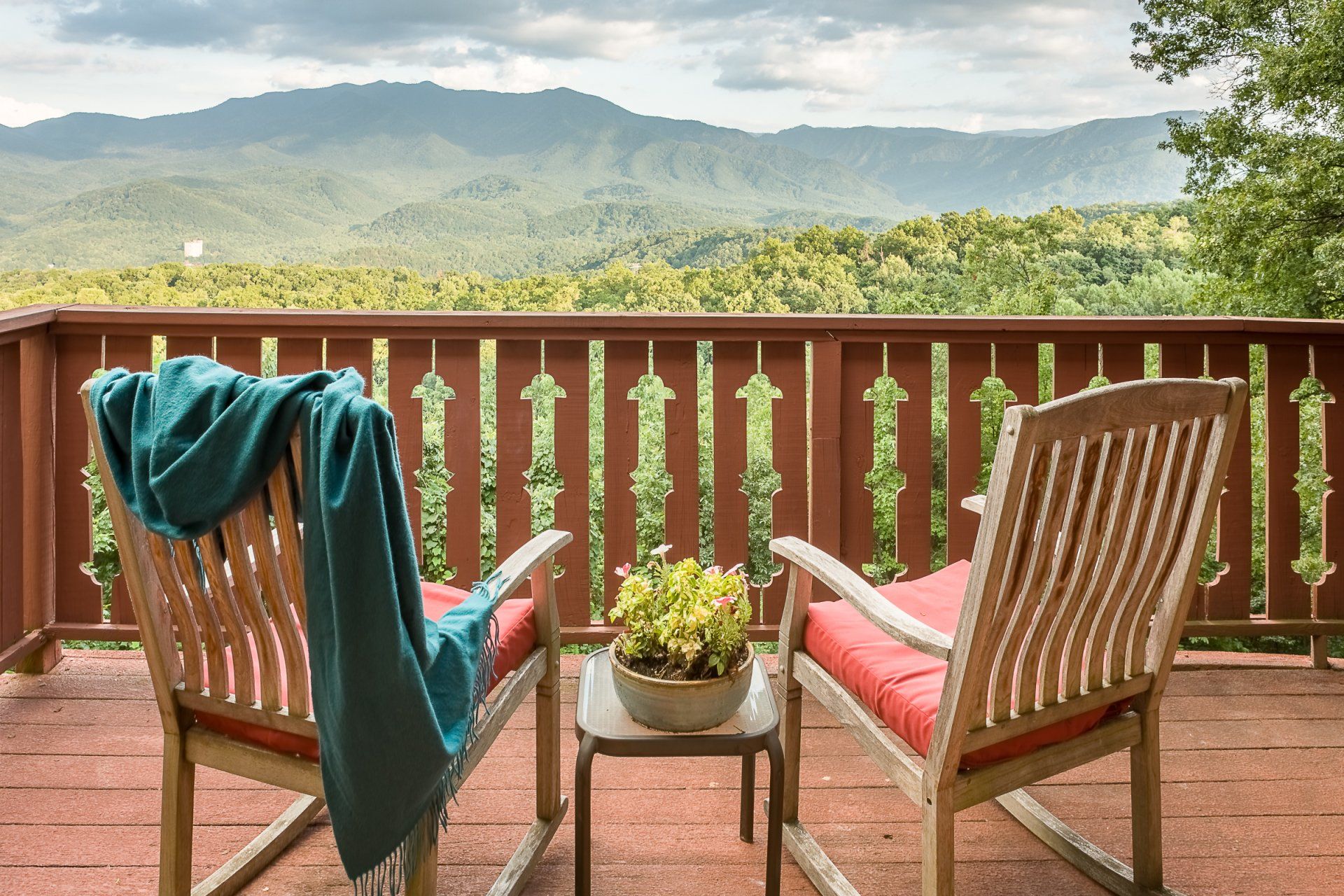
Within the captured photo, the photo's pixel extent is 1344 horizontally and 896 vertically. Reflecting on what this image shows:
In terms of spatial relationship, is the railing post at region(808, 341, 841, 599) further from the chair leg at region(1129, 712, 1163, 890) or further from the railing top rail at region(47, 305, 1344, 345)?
the chair leg at region(1129, 712, 1163, 890)

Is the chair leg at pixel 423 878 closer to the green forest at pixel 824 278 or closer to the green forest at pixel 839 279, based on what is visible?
the green forest at pixel 839 279

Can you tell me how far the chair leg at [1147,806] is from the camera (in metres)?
1.72

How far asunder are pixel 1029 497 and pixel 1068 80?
47.3ft

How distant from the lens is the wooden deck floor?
183 cm

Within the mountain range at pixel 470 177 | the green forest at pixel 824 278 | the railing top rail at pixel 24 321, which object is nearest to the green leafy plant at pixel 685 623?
the railing top rail at pixel 24 321

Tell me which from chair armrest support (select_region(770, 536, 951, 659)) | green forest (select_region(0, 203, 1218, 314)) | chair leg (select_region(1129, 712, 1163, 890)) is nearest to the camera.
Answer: chair armrest support (select_region(770, 536, 951, 659))

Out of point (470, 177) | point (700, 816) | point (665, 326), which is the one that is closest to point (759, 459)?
A: point (665, 326)

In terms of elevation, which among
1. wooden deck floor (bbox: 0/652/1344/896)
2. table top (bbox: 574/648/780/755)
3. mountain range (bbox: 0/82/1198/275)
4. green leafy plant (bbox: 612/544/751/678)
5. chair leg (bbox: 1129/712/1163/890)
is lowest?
wooden deck floor (bbox: 0/652/1344/896)

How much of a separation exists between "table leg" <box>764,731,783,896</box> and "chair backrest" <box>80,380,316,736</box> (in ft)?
2.31

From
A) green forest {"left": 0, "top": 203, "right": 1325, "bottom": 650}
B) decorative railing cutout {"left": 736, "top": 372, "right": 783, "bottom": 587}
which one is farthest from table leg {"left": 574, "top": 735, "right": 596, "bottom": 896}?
green forest {"left": 0, "top": 203, "right": 1325, "bottom": 650}

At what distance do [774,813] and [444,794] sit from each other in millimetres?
519

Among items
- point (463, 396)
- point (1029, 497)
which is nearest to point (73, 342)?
point (463, 396)

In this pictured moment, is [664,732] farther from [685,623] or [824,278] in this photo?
[824,278]

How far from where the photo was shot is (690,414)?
2.76m
